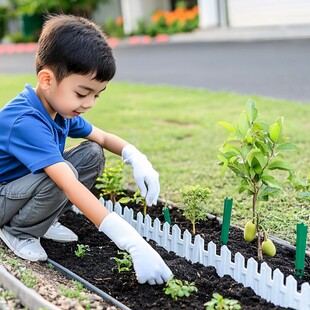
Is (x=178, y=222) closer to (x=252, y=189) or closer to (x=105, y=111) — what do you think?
(x=252, y=189)

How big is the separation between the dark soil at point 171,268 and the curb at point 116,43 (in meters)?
12.6

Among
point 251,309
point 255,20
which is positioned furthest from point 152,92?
point 255,20

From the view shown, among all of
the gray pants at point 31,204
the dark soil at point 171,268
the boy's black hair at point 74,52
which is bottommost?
the dark soil at point 171,268

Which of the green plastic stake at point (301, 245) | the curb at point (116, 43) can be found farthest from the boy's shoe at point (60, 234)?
the curb at point (116, 43)

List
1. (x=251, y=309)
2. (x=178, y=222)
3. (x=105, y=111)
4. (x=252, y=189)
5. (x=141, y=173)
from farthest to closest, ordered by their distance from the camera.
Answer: (x=105, y=111) < (x=178, y=222) < (x=141, y=173) < (x=252, y=189) < (x=251, y=309)

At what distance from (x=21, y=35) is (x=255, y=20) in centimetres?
1022

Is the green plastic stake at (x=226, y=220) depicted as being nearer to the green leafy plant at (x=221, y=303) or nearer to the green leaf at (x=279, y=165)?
the green leaf at (x=279, y=165)

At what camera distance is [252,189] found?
10.2 ft

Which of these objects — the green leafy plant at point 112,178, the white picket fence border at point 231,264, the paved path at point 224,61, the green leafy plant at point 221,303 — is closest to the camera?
the green leafy plant at point 221,303

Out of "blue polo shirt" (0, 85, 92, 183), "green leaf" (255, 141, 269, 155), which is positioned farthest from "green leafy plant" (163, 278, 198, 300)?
"blue polo shirt" (0, 85, 92, 183)

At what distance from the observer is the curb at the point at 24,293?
265cm

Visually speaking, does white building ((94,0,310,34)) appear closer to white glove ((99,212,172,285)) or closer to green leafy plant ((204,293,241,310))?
white glove ((99,212,172,285))

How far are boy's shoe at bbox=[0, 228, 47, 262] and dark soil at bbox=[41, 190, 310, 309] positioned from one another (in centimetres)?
9

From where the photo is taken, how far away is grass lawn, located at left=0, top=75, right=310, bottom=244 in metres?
3.98
